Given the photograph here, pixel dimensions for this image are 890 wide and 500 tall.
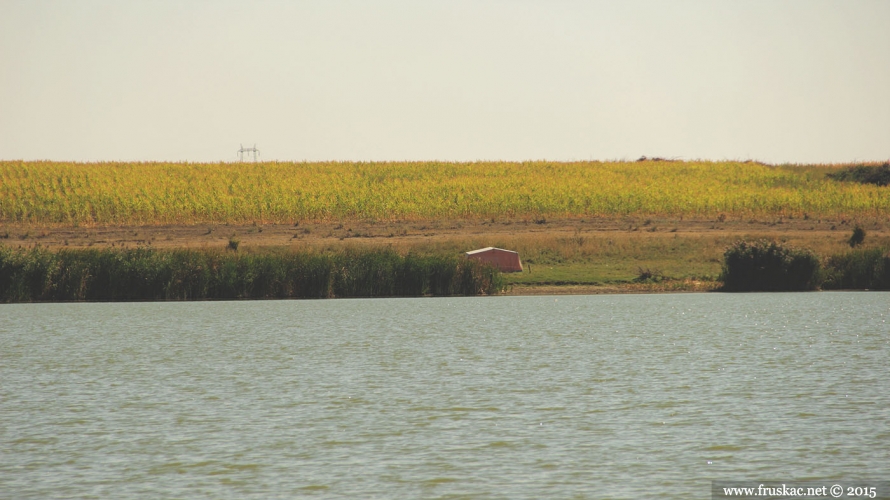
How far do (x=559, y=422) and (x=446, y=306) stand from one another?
1048 inches

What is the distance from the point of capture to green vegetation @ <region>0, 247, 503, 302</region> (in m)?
45.9

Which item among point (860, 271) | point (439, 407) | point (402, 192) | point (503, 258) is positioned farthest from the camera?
point (402, 192)

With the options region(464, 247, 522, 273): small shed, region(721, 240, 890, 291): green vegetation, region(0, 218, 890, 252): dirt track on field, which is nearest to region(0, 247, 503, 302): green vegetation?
region(464, 247, 522, 273): small shed

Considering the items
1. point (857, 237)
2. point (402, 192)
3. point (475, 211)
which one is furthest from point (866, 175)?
point (402, 192)

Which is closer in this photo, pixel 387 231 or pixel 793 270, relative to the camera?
pixel 793 270

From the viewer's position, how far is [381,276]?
157 ft

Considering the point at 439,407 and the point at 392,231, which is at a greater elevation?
the point at 392,231

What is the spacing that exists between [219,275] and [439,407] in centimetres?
2925

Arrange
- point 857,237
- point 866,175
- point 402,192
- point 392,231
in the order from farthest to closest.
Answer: point 866,175 → point 402,192 → point 392,231 → point 857,237

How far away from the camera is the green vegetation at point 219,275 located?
151 feet

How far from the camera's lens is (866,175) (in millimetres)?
89500

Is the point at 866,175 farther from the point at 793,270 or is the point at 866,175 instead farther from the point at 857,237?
the point at 793,270

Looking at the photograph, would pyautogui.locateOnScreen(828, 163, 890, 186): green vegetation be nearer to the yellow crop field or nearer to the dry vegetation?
the dry vegetation

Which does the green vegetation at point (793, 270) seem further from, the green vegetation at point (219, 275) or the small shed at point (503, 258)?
the green vegetation at point (219, 275)
